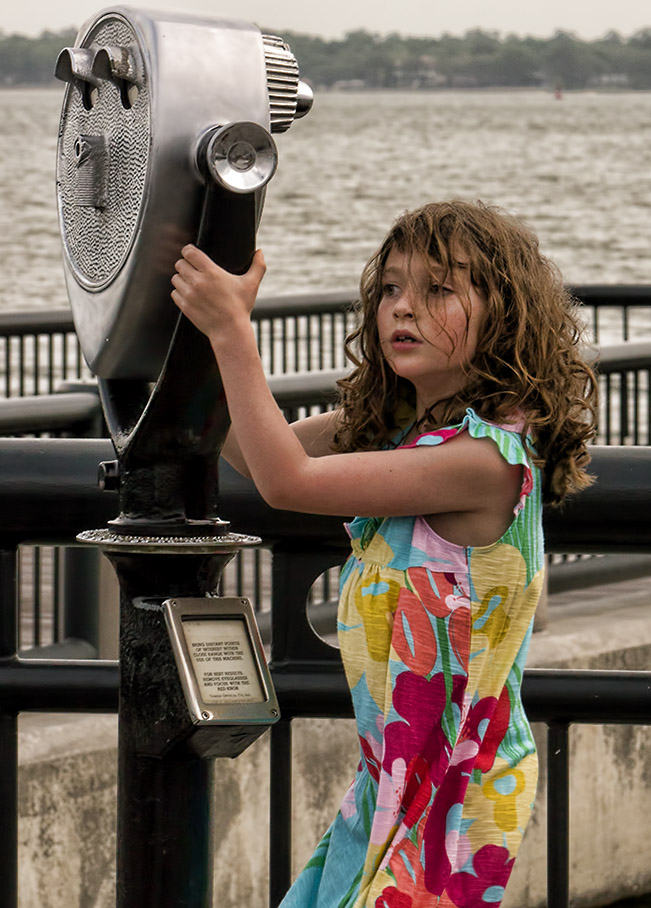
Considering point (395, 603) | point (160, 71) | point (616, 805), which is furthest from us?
point (616, 805)

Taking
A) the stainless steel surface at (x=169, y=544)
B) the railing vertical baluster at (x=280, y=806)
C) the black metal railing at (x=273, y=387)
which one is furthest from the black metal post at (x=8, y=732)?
the black metal railing at (x=273, y=387)

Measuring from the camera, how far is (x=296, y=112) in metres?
1.91

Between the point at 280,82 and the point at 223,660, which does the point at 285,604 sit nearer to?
the point at 223,660

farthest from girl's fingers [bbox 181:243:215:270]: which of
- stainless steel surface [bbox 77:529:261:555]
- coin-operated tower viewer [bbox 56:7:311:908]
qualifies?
stainless steel surface [bbox 77:529:261:555]

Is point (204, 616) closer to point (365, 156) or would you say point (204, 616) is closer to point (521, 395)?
point (521, 395)

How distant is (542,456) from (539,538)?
0.10 metres

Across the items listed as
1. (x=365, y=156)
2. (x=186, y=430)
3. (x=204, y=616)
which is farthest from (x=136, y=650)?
(x=365, y=156)

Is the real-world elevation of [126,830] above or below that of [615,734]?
above

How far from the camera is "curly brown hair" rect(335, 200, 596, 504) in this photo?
6.96 ft

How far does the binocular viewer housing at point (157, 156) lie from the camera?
1744 millimetres

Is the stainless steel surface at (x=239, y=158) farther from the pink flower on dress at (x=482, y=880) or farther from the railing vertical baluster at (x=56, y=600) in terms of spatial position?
the railing vertical baluster at (x=56, y=600)

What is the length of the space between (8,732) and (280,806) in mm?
353

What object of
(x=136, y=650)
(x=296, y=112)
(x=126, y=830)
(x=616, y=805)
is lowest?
(x=616, y=805)

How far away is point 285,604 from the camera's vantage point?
230 cm
